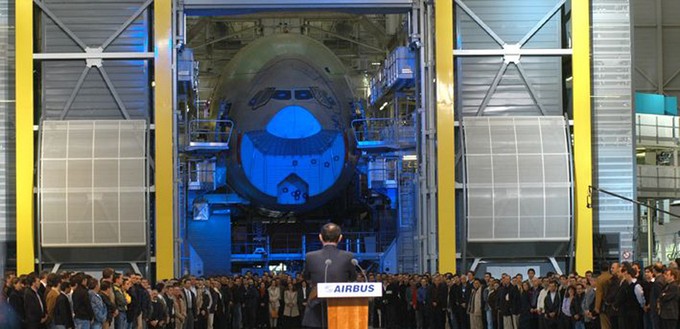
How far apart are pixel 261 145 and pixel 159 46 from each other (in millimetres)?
13125

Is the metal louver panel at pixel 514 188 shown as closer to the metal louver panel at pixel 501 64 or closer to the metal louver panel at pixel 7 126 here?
the metal louver panel at pixel 501 64

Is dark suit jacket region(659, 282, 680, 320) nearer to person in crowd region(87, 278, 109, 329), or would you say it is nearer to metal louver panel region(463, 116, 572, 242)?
person in crowd region(87, 278, 109, 329)

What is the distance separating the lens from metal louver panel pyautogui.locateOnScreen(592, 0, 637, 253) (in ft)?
90.1

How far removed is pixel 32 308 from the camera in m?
17.2

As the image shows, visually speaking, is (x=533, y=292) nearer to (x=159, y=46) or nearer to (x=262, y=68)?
(x=159, y=46)

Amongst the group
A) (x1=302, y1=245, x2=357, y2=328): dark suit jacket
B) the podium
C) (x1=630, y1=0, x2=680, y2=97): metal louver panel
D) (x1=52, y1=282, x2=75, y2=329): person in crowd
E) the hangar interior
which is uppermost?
(x1=630, y1=0, x2=680, y2=97): metal louver panel

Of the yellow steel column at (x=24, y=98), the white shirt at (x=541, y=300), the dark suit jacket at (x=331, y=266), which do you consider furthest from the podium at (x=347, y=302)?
the yellow steel column at (x=24, y=98)

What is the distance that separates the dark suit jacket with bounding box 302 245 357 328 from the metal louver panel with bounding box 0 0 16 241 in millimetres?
17616

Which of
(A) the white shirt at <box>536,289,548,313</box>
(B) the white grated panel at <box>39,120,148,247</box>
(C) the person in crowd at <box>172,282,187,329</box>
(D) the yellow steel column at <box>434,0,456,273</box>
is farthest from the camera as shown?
(D) the yellow steel column at <box>434,0,456,273</box>

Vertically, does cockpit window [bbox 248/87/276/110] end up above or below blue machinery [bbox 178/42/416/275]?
above

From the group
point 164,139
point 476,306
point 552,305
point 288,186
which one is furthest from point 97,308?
point 288,186

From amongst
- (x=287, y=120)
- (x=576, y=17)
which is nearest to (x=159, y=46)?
(x=576, y=17)

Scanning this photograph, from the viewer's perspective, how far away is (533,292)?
23.0m

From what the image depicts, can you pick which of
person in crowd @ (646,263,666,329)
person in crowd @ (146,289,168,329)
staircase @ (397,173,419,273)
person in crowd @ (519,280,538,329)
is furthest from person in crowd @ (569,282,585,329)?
staircase @ (397,173,419,273)
